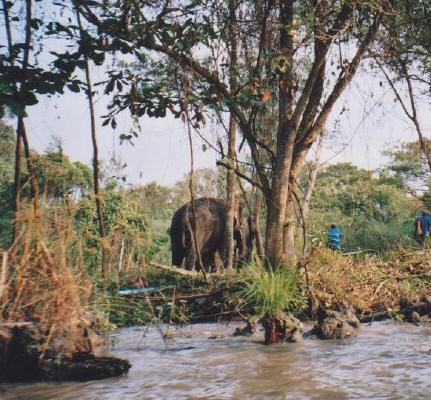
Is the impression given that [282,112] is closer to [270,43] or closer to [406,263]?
[270,43]

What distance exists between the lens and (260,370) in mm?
5617

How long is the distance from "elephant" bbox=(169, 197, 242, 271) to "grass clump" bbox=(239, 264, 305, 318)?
5626 millimetres

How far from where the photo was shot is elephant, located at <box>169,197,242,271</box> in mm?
14016

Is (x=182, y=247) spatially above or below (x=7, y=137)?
below

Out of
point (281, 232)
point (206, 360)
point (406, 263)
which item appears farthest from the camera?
point (406, 263)

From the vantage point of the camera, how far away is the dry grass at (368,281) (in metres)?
8.42

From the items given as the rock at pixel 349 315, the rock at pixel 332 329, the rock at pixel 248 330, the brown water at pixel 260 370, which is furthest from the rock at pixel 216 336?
the rock at pixel 349 315

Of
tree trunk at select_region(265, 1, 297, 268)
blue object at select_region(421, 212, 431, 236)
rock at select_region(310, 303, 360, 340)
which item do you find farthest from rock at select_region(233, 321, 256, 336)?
blue object at select_region(421, 212, 431, 236)

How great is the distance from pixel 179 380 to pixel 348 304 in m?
3.71

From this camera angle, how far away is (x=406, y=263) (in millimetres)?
10414

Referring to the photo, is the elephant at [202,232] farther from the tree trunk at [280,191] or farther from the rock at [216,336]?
the rock at [216,336]

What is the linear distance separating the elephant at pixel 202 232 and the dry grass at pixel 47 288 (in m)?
8.71

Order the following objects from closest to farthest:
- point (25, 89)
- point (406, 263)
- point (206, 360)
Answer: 1. point (25, 89)
2. point (206, 360)
3. point (406, 263)

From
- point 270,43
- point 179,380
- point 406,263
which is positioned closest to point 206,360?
point 179,380
